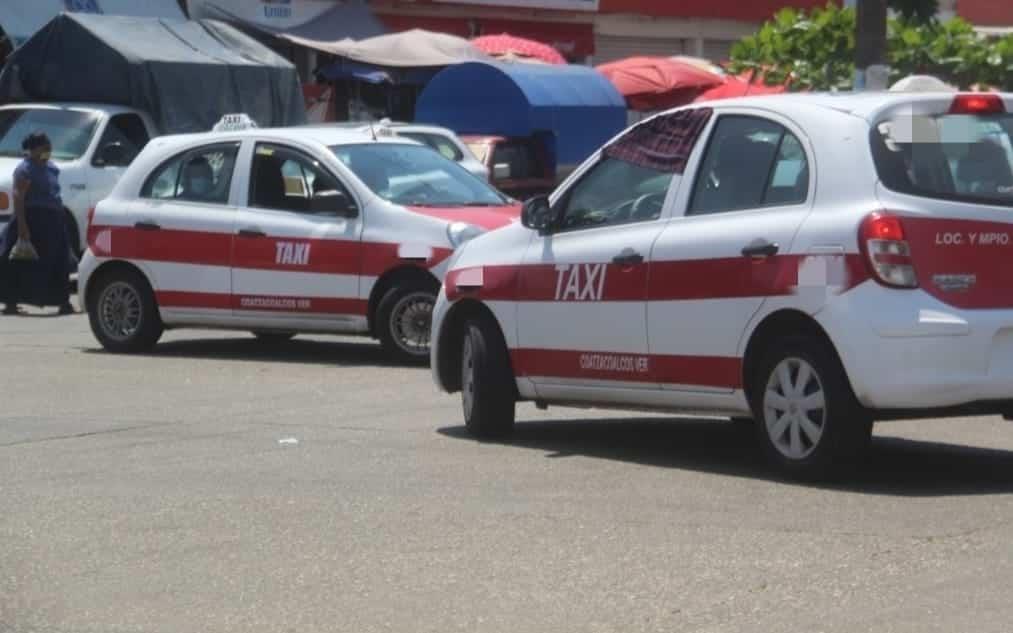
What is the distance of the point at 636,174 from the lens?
10234 millimetres

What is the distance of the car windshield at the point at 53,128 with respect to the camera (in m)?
23.1

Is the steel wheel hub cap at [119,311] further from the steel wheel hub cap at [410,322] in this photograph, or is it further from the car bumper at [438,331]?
the car bumper at [438,331]

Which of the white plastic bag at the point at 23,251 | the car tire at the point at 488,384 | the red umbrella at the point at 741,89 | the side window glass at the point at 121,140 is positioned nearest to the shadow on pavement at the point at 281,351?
the white plastic bag at the point at 23,251

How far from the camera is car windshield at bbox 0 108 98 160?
23.1 meters

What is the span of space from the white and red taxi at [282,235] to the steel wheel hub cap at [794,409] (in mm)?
5735

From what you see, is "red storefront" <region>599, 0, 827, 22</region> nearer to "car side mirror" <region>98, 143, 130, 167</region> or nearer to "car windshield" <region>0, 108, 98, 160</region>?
"car windshield" <region>0, 108, 98, 160</region>

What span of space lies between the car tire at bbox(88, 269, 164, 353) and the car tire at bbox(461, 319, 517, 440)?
5715 mm

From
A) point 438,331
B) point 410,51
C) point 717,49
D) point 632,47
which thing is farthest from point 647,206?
point 717,49

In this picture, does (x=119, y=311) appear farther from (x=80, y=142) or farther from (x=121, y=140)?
(x=121, y=140)

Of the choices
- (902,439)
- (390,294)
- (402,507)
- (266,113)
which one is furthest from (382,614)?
(266,113)

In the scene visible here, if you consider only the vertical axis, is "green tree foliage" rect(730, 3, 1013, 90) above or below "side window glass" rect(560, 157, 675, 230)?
above

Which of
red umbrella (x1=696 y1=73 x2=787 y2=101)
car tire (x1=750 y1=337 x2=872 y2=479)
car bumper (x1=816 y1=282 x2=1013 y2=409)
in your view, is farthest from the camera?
red umbrella (x1=696 y1=73 x2=787 y2=101)

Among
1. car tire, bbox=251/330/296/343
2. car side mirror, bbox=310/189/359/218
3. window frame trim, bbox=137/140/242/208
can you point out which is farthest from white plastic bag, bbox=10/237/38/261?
car side mirror, bbox=310/189/359/218

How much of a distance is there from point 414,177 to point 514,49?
59.4 feet
